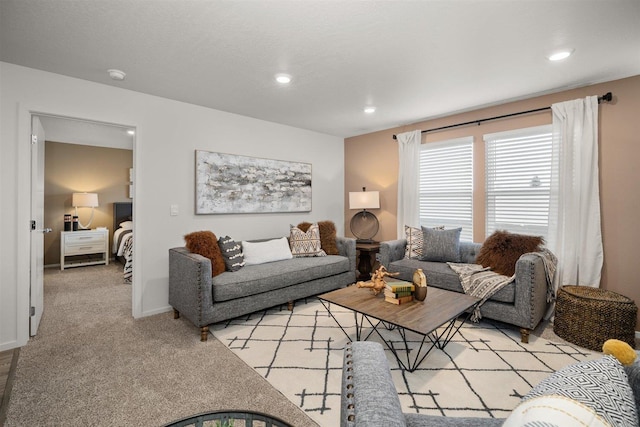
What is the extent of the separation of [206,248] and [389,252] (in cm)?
221

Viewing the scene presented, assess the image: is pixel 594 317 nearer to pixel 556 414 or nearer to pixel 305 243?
pixel 556 414

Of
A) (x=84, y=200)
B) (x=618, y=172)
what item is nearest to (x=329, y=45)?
(x=618, y=172)

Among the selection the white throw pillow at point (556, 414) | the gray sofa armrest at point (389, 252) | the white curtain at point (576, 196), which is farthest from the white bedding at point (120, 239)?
the white curtain at point (576, 196)

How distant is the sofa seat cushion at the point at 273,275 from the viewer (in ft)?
9.39

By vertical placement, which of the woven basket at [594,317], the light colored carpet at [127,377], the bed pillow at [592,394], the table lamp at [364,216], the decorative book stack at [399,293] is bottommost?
the light colored carpet at [127,377]

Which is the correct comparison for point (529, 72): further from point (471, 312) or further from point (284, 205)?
point (284, 205)

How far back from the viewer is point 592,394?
0.60m

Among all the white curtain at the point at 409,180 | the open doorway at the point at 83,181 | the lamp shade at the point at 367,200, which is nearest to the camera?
the white curtain at the point at 409,180

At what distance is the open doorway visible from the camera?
572 cm

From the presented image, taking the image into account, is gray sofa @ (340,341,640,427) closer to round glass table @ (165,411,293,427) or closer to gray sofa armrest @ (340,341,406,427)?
gray sofa armrest @ (340,341,406,427)

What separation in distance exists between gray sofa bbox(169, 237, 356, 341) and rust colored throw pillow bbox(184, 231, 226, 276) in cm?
8

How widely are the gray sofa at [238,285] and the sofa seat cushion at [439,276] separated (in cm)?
80

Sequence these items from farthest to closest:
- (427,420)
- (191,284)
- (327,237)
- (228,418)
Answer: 1. (327,237)
2. (191,284)
3. (427,420)
4. (228,418)

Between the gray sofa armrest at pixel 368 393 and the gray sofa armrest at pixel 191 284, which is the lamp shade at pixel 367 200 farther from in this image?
the gray sofa armrest at pixel 368 393
